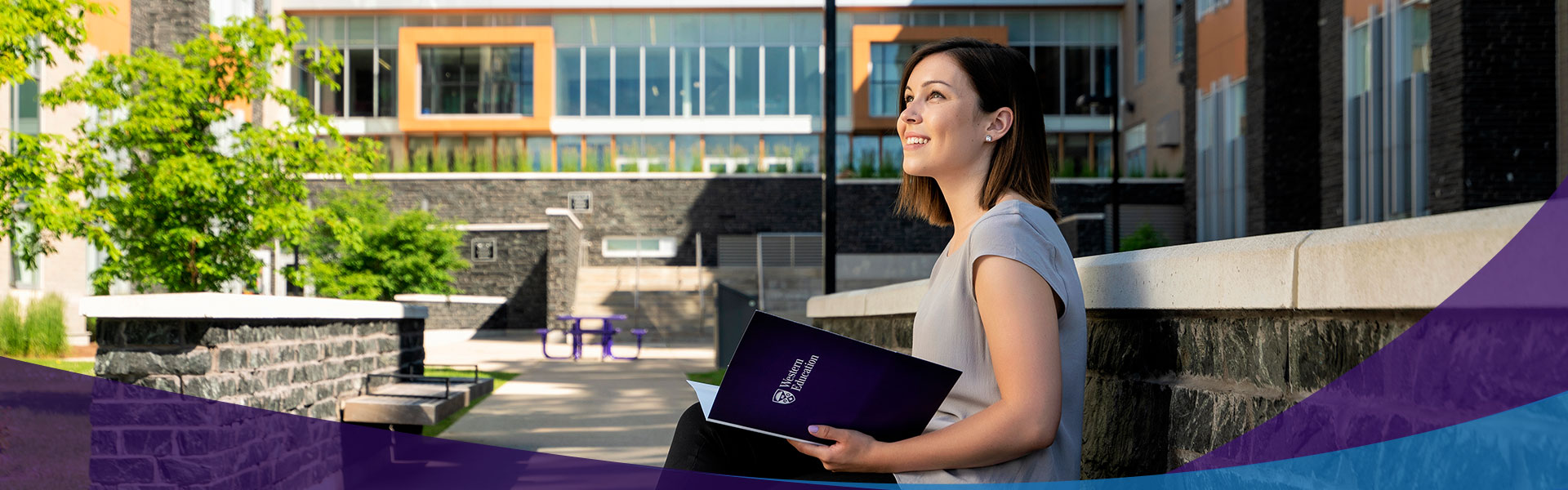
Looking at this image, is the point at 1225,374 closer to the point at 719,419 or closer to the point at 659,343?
the point at 719,419

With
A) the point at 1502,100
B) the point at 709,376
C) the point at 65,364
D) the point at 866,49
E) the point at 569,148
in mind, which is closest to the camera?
the point at 1502,100

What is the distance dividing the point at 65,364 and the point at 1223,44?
61.2 ft

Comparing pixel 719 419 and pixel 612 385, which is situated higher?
pixel 719 419

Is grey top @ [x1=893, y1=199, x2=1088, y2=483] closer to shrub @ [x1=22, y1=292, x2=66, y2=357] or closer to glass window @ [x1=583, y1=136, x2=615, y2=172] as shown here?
shrub @ [x1=22, y1=292, x2=66, y2=357]

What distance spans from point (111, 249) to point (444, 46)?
78.3 feet

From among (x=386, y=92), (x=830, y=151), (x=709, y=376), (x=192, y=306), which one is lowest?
(x=709, y=376)

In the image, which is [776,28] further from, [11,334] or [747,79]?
[11,334]

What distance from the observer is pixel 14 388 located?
888 cm

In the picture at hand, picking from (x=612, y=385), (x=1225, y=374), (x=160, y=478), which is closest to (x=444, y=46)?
(x=612, y=385)

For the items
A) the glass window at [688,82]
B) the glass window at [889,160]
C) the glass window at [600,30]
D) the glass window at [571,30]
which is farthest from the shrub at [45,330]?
the glass window at [688,82]

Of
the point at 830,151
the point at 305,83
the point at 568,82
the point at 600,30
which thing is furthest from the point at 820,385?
the point at 305,83

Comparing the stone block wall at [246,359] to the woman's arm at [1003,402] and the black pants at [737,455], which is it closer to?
the black pants at [737,455]

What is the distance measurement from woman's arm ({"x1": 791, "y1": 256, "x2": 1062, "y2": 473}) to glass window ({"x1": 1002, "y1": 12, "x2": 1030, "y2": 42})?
32.2m

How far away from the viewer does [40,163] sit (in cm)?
883
